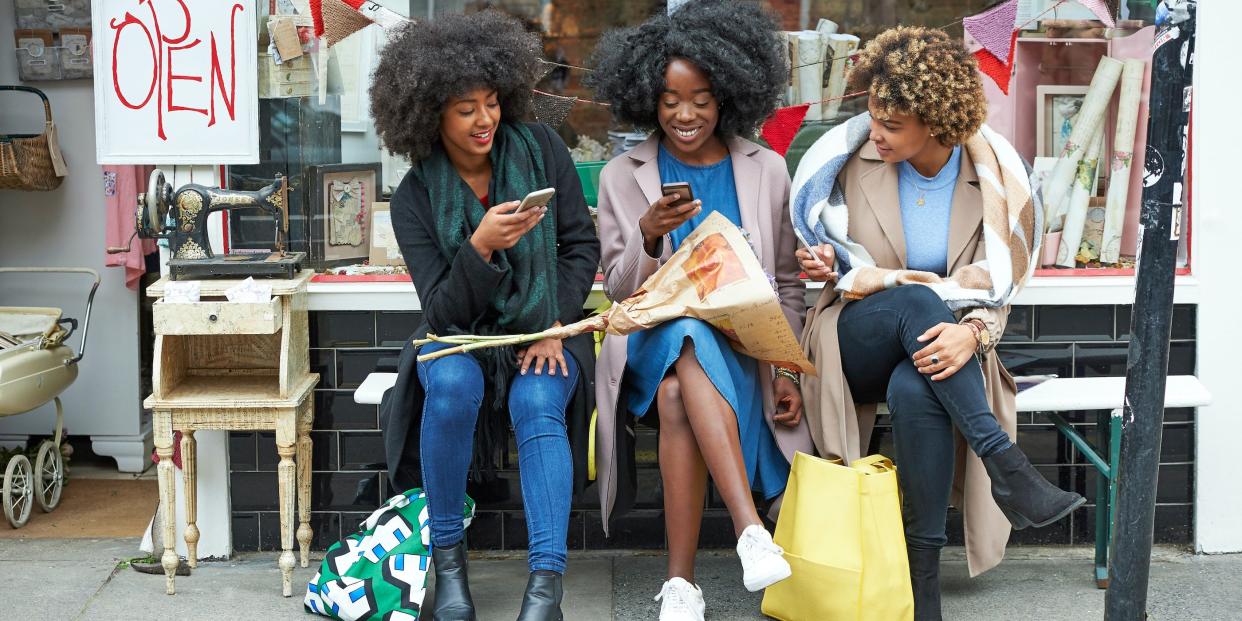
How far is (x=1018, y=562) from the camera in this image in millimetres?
3732

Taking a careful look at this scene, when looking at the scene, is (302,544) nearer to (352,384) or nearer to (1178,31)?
(352,384)

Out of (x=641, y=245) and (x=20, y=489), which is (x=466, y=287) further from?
A: (x=20, y=489)

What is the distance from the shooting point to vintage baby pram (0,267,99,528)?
4.13 metres

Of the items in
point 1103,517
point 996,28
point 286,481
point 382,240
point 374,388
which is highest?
point 996,28

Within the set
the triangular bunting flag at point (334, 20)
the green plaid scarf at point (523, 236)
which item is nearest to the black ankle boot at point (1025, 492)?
the green plaid scarf at point (523, 236)

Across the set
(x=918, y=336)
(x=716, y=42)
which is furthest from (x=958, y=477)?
(x=716, y=42)

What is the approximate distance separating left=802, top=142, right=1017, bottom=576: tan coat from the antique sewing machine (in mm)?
1508

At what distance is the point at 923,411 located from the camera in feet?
10.1

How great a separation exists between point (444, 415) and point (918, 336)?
1.17m

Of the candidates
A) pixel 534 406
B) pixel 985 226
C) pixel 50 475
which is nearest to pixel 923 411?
pixel 985 226

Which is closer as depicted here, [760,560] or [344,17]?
[760,560]

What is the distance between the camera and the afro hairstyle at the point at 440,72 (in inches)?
126

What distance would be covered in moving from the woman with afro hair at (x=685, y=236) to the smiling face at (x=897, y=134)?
0.31 m

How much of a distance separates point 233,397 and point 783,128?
1.84m
